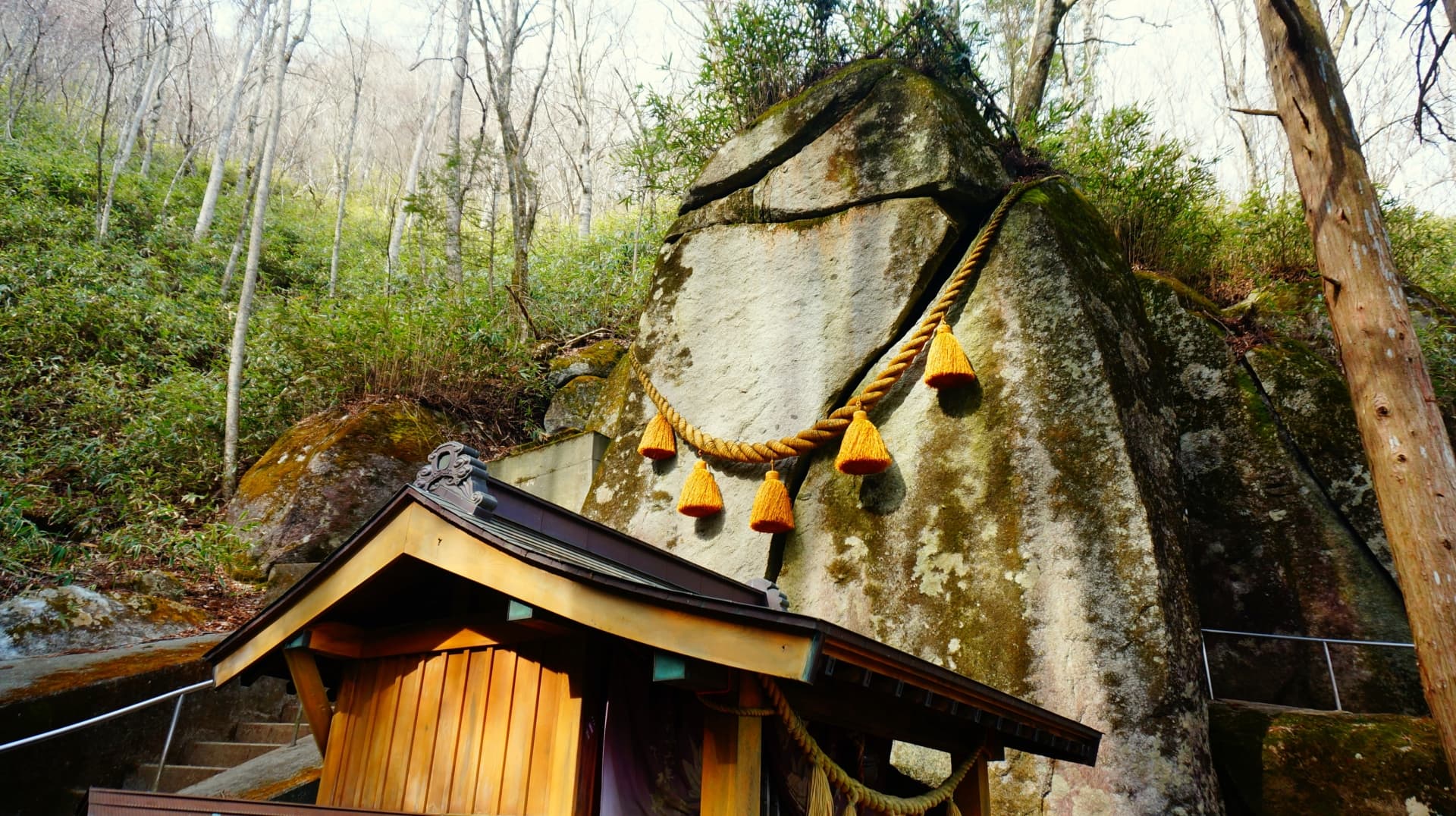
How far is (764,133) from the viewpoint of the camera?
774cm

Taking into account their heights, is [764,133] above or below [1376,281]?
above

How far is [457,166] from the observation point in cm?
1202

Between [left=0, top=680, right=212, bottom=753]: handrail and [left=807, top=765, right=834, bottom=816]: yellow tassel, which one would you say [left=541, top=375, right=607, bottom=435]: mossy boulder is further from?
[left=807, top=765, right=834, bottom=816]: yellow tassel

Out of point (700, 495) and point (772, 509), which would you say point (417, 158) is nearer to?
point (700, 495)

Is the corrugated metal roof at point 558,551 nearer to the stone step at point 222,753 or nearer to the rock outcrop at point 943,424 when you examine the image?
the rock outcrop at point 943,424

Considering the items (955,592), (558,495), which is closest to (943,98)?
(955,592)

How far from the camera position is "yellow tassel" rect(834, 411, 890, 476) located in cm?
539

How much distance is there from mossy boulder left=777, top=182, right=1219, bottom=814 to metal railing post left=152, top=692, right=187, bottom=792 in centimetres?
410

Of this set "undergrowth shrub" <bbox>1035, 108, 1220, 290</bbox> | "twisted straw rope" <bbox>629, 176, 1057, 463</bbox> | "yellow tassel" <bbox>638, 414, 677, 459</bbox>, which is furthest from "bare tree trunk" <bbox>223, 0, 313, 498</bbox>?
"undergrowth shrub" <bbox>1035, 108, 1220, 290</bbox>

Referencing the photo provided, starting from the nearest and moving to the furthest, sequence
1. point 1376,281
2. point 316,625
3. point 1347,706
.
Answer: point 316,625
point 1376,281
point 1347,706

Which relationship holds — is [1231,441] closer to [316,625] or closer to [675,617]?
[675,617]

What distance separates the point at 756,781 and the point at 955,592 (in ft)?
9.07

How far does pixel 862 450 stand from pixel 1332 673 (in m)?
3.44

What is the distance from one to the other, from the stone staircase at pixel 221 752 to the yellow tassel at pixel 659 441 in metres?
3.50
